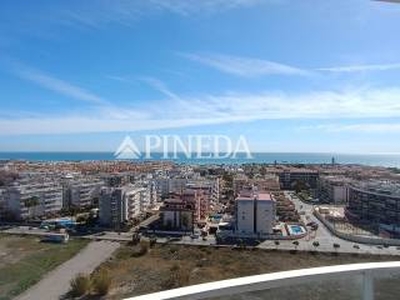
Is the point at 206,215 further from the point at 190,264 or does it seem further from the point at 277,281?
the point at 277,281

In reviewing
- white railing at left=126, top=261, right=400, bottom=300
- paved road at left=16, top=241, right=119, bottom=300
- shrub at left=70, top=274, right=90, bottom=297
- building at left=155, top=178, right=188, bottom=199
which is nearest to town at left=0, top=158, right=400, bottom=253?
building at left=155, top=178, right=188, bottom=199

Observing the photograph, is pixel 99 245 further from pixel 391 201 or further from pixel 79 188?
pixel 391 201

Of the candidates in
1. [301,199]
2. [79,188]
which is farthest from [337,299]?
[301,199]

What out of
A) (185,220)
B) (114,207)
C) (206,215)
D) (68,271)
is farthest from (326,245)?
(114,207)

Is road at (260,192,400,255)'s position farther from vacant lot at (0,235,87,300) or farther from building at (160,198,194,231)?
vacant lot at (0,235,87,300)

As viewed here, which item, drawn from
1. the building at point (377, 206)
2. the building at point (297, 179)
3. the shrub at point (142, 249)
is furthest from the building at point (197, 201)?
the building at point (297, 179)
